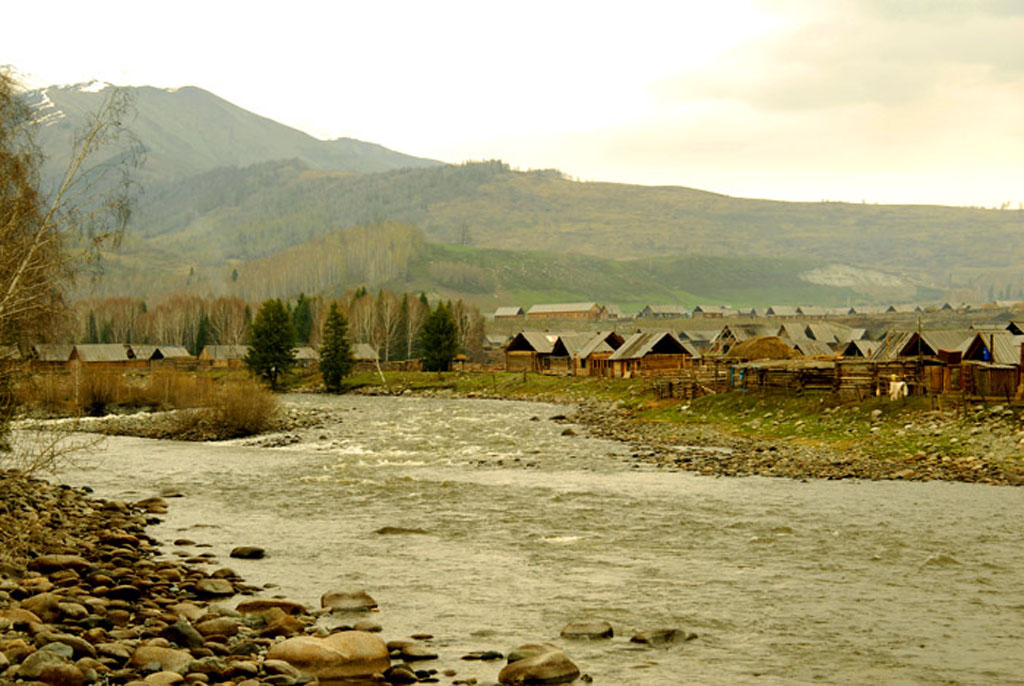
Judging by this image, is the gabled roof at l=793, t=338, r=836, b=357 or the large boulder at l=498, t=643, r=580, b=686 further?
the gabled roof at l=793, t=338, r=836, b=357

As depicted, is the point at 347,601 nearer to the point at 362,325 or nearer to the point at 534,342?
the point at 534,342

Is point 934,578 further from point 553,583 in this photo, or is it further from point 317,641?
point 317,641

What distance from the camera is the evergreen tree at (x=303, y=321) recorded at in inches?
6786

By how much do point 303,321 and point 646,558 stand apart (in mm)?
157873

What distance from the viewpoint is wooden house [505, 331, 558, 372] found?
126 meters

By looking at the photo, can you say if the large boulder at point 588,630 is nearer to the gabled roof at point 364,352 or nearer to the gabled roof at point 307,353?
the gabled roof at point 364,352

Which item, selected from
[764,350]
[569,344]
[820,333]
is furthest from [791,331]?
[764,350]

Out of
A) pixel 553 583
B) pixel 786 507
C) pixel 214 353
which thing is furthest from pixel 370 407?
pixel 214 353

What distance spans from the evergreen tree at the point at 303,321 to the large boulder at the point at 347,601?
6150 inches

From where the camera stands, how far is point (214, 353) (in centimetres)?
16812

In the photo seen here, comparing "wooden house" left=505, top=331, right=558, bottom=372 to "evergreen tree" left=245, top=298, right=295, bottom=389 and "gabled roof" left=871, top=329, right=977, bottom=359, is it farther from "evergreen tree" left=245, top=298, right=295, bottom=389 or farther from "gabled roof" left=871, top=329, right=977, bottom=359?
"gabled roof" left=871, top=329, right=977, bottom=359

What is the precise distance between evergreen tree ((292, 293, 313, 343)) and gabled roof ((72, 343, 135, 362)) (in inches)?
1207

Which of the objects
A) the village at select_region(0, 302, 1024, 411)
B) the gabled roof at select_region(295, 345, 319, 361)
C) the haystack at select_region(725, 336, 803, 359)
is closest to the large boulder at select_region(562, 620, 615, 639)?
the village at select_region(0, 302, 1024, 411)

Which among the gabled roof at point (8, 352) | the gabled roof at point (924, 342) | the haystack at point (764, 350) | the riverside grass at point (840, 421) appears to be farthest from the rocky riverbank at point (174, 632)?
the haystack at point (764, 350)
